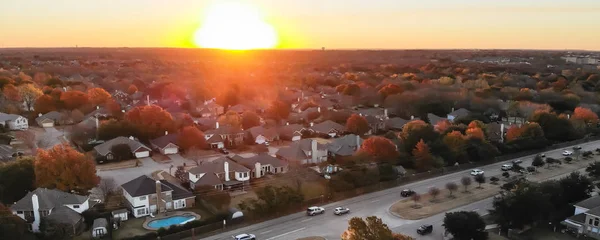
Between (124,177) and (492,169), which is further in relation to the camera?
(492,169)

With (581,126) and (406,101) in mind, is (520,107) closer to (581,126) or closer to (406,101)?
(581,126)

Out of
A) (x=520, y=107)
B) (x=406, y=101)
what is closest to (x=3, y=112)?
(x=406, y=101)

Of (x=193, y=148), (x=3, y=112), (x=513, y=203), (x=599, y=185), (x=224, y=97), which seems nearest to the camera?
(x=513, y=203)

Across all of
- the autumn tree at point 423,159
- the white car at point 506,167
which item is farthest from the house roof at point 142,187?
the white car at point 506,167

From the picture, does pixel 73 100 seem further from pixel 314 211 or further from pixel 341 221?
pixel 341 221

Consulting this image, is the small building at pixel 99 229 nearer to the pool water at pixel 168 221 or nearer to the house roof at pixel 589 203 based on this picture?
the pool water at pixel 168 221
